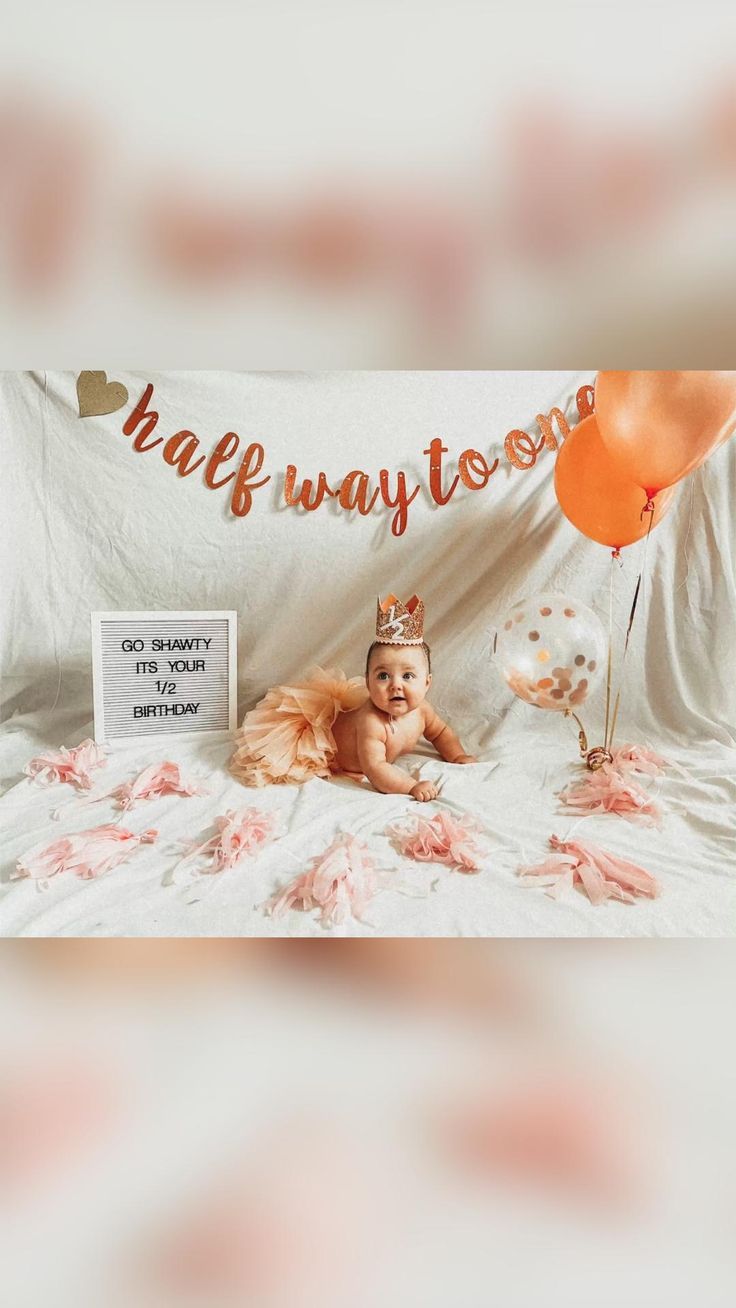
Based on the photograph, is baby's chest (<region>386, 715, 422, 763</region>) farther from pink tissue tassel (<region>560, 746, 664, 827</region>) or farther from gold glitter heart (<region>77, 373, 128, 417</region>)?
gold glitter heart (<region>77, 373, 128, 417</region>)

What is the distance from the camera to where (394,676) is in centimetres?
126

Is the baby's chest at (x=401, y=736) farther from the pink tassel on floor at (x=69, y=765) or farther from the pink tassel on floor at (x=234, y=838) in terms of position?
the pink tassel on floor at (x=69, y=765)

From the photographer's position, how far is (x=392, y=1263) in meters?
0.62

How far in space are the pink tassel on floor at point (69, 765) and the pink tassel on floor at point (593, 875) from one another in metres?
0.60

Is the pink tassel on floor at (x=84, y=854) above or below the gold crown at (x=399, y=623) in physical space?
below

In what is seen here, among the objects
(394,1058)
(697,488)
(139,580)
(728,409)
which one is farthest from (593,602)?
(394,1058)

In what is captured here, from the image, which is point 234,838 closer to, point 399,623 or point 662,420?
point 399,623

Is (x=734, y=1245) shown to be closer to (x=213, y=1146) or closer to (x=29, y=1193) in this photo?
(x=213, y=1146)

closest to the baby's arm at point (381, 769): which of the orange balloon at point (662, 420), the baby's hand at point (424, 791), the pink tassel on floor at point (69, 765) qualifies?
the baby's hand at point (424, 791)

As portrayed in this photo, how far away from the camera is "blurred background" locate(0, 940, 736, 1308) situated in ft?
2.02

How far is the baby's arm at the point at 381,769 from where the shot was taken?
4.01ft
